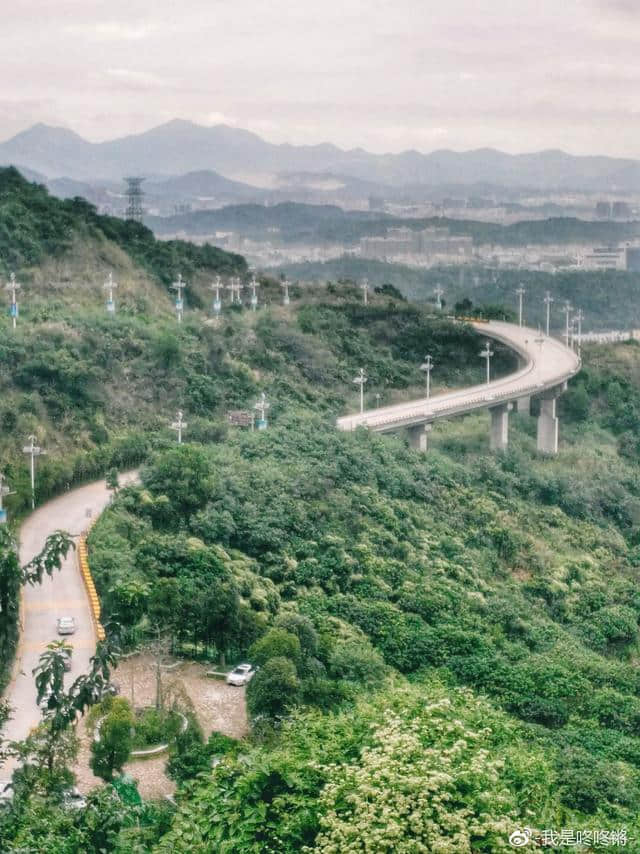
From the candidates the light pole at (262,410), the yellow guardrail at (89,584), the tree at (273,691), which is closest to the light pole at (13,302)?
the light pole at (262,410)

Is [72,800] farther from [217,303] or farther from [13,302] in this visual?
[217,303]

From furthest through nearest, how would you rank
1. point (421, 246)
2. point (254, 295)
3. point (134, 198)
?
point (421, 246) → point (134, 198) → point (254, 295)

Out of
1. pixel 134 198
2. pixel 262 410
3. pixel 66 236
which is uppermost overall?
pixel 134 198

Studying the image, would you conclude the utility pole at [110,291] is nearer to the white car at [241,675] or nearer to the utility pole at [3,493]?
the utility pole at [3,493]

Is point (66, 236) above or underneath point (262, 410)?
above

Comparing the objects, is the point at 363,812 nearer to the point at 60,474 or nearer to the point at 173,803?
the point at 173,803

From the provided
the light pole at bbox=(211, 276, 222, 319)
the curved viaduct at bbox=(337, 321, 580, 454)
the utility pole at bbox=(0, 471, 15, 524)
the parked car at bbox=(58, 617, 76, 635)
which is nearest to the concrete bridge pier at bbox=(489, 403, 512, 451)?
the curved viaduct at bbox=(337, 321, 580, 454)

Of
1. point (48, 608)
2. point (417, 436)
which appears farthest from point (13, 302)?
point (48, 608)

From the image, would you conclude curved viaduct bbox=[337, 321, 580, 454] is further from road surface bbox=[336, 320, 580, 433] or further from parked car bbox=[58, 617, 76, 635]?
parked car bbox=[58, 617, 76, 635]
